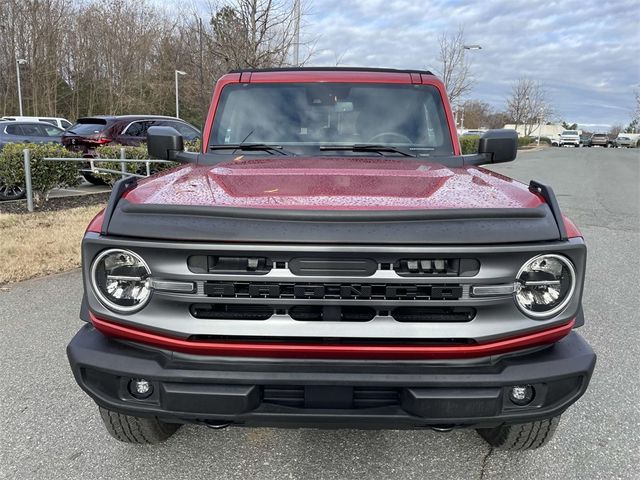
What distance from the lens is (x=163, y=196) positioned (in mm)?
1993

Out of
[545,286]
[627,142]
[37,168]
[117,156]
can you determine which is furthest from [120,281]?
[627,142]

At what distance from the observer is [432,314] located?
→ 1818 millimetres

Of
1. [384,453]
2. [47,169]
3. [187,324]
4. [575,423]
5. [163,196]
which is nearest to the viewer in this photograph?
[187,324]

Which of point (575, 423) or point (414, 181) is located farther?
point (575, 423)

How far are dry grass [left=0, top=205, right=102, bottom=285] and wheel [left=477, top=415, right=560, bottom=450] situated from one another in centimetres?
497

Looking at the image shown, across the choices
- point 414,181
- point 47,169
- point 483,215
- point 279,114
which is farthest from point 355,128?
point 47,169

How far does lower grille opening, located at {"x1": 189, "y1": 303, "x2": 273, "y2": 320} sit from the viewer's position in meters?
1.80

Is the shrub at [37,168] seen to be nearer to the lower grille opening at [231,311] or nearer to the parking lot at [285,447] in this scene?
the parking lot at [285,447]

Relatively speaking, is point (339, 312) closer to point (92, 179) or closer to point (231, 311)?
point (231, 311)

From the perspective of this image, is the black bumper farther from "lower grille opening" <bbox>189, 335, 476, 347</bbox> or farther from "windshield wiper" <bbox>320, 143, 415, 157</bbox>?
"windshield wiper" <bbox>320, 143, 415, 157</bbox>

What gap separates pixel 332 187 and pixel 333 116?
135 centimetres

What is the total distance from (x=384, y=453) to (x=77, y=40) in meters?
38.5

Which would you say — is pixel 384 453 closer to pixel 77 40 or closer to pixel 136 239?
pixel 136 239

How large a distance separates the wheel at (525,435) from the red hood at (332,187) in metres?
1.04
